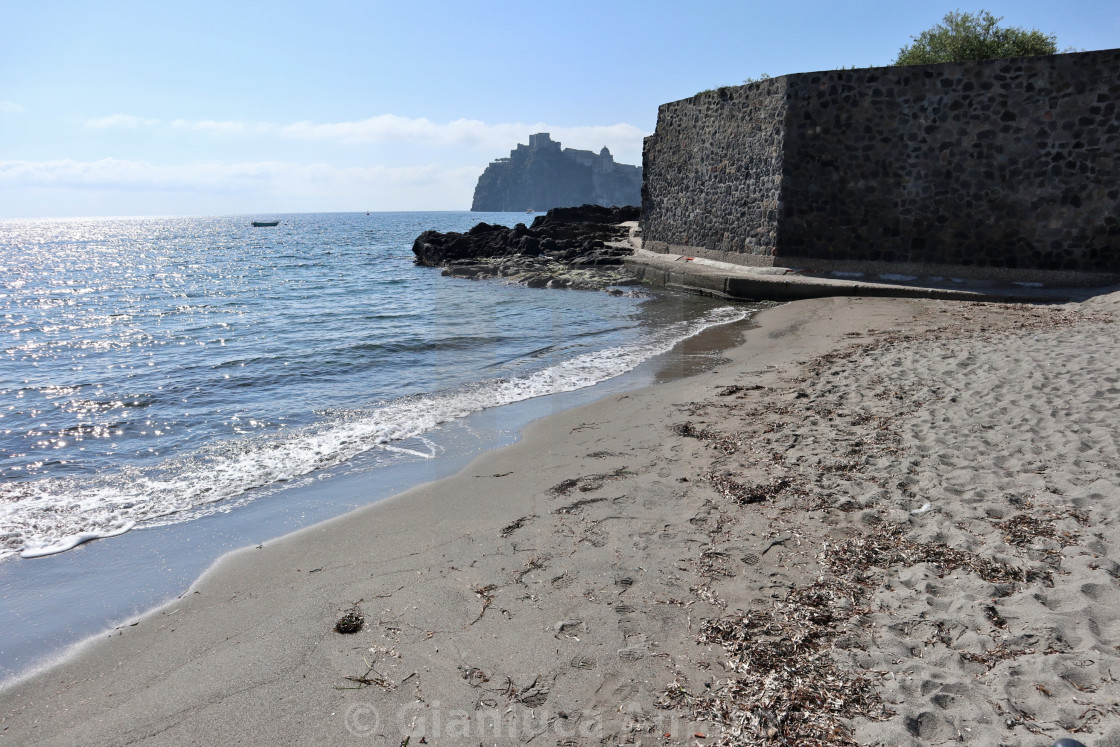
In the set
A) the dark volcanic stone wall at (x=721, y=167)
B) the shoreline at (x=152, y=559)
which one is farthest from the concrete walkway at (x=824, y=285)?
the shoreline at (x=152, y=559)

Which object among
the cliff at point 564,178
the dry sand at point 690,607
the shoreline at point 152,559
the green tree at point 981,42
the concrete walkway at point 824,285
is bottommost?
the shoreline at point 152,559

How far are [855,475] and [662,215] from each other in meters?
17.1

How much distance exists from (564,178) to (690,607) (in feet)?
649

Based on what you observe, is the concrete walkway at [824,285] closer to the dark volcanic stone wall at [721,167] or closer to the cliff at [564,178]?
Answer: the dark volcanic stone wall at [721,167]

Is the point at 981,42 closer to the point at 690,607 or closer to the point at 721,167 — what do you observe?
the point at 721,167

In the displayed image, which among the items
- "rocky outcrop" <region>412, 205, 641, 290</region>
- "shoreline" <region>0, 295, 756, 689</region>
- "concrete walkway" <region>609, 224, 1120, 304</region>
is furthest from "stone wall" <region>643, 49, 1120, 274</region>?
"shoreline" <region>0, 295, 756, 689</region>

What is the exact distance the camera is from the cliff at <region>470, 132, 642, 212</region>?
186 m

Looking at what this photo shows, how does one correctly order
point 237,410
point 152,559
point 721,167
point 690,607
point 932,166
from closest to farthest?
point 690,607, point 152,559, point 237,410, point 932,166, point 721,167

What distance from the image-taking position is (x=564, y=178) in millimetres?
192250

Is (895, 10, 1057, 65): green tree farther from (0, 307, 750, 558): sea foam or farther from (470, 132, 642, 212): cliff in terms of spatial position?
(470, 132, 642, 212): cliff

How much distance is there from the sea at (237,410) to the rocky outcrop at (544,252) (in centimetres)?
226

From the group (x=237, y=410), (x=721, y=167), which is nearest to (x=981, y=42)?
(x=721, y=167)

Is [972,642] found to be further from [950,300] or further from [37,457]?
[950,300]

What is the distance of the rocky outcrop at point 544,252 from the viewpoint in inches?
840
